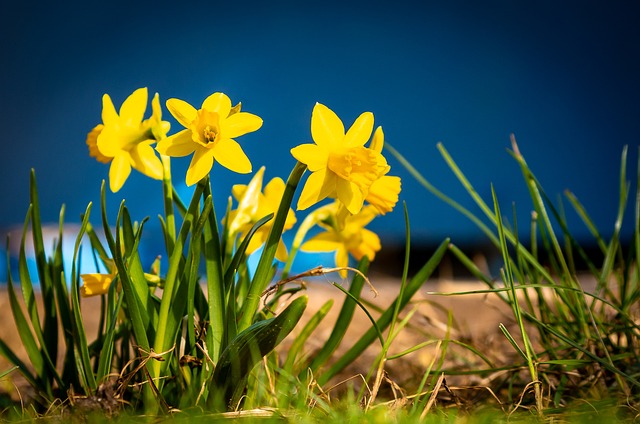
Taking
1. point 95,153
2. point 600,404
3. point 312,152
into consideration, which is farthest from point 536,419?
point 95,153

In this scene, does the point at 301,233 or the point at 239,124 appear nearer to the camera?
the point at 239,124

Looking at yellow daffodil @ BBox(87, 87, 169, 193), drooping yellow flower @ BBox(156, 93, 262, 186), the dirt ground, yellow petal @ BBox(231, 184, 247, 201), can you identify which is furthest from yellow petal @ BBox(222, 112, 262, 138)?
the dirt ground

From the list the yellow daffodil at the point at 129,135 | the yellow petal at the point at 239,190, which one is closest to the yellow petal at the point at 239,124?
the yellow daffodil at the point at 129,135

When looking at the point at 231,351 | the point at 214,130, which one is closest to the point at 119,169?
the point at 214,130

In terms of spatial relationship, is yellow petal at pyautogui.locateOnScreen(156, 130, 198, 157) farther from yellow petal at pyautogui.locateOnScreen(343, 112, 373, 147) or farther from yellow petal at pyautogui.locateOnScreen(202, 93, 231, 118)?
yellow petal at pyautogui.locateOnScreen(343, 112, 373, 147)

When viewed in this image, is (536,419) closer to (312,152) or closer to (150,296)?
(312,152)

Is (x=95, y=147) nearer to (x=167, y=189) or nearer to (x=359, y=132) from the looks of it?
(x=167, y=189)

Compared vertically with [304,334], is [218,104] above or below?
above
